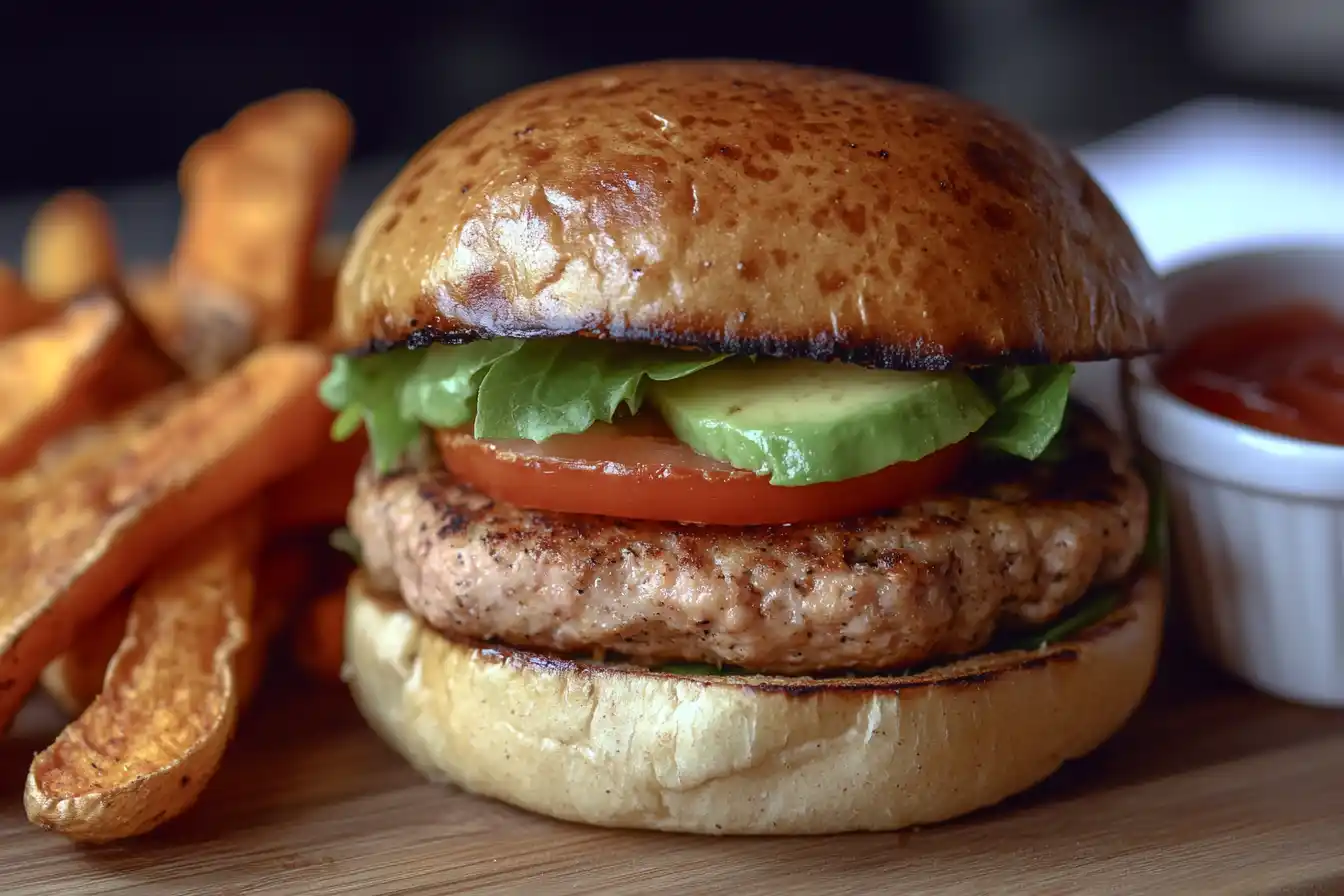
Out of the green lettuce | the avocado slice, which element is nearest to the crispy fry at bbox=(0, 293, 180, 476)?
the green lettuce

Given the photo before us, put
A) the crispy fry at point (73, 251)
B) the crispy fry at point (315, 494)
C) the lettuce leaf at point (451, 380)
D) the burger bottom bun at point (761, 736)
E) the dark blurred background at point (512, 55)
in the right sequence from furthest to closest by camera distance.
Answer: the dark blurred background at point (512, 55) → the crispy fry at point (73, 251) → the crispy fry at point (315, 494) → the lettuce leaf at point (451, 380) → the burger bottom bun at point (761, 736)

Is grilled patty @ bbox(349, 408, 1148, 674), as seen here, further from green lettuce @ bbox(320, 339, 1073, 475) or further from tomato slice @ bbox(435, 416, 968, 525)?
green lettuce @ bbox(320, 339, 1073, 475)

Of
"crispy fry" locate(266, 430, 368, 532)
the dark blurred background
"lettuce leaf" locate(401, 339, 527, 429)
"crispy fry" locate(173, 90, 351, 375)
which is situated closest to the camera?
"lettuce leaf" locate(401, 339, 527, 429)

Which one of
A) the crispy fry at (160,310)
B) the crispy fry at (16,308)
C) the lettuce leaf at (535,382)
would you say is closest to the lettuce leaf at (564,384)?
the lettuce leaf at (535,382)

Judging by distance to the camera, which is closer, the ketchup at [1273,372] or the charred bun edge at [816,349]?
the charred bun edge at [816,349]

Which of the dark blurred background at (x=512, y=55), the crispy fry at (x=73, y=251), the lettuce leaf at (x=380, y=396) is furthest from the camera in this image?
the dark blurred background at (x=512, y=55)

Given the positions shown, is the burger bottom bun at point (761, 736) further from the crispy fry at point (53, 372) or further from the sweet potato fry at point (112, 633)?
the crispy fry at point (53, 372)

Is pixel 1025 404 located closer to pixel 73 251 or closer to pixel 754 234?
pixel 754 234
